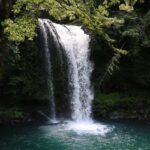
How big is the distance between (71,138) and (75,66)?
5.21 meters

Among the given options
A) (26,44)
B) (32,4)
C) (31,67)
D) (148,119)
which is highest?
(32,4)

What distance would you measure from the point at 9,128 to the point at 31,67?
302cm

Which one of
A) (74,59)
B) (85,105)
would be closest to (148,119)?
(85,105)

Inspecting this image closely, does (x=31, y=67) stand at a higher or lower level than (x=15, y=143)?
higher

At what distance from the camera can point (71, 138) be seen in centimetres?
1392

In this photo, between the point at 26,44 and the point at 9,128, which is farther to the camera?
the point at 26,44

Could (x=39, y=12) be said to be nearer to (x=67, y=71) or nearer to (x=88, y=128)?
(x=88, y=128)

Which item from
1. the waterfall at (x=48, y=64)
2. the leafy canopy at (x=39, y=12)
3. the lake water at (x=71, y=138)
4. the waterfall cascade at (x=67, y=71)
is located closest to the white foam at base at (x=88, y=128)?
the lake water at (x=71, y=138)

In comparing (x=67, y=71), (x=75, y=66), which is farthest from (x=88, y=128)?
(x=75, y=66)

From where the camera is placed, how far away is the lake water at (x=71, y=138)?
13.1 m

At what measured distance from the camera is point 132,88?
18.8m

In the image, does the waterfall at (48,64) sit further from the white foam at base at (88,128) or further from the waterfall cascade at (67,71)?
the white foam at base at (88,128)

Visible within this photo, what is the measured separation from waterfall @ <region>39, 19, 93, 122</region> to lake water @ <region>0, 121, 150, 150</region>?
190cm

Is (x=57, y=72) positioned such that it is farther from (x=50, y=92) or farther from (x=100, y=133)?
(x=100, y=133)
